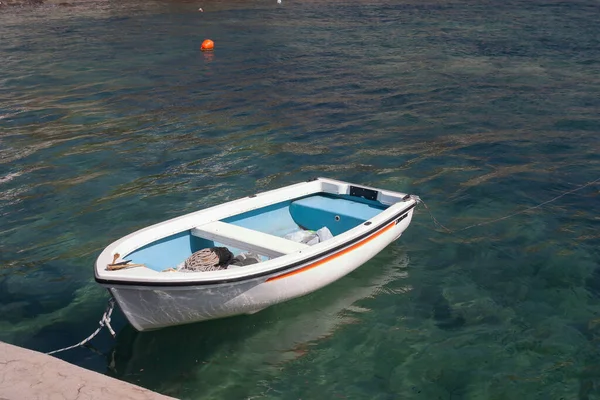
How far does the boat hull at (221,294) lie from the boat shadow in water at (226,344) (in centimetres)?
43

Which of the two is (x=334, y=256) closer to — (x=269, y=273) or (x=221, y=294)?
(x=269, y=273)

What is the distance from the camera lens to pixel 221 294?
931cm

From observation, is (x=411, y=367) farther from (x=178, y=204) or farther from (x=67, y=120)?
(x=67, y=120)

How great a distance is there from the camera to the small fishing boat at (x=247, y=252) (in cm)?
898

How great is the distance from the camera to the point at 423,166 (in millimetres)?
17188

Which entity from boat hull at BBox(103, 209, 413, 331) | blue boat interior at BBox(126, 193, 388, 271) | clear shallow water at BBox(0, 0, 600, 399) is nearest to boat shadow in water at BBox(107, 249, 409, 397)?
clear shallow water at BBox(0, 0, 600, 399)

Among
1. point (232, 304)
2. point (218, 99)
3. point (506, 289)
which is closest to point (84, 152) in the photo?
point (218, 99)

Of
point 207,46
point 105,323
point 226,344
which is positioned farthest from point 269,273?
point 207,46

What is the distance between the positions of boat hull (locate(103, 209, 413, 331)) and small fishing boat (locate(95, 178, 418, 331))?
1cm

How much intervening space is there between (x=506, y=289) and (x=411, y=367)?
2946 millimetres

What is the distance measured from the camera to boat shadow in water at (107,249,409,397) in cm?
925

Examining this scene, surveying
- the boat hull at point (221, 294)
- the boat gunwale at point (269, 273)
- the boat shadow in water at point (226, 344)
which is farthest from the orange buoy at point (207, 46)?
the boat hull at point (221, 294)

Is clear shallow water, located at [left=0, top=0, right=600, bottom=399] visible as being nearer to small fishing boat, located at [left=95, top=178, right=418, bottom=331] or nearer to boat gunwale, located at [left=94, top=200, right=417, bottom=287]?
small fishing boat, located at [left=95, top=178, right=418, bottom=331]

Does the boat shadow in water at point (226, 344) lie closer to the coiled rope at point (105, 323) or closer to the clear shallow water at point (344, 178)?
the clear shallow water at point (344, 178)
